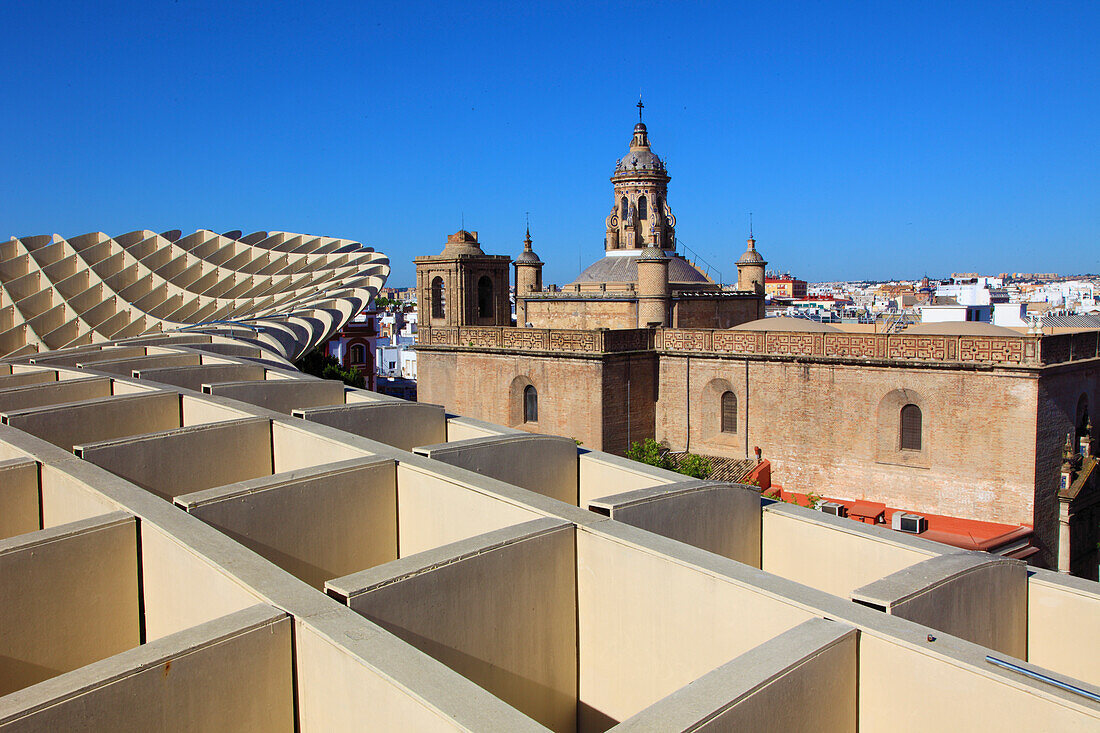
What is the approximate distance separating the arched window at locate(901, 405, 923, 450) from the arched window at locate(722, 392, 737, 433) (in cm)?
455

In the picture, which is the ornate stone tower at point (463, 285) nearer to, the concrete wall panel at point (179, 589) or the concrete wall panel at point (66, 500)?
the concrete wall panel at point (66, 500)

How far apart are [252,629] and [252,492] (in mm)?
2699

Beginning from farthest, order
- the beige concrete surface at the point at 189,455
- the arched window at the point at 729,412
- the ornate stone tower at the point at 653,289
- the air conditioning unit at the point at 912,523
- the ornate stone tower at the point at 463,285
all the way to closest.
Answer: the ornate stone tower at the point at 463,285 → the ornate stone tower at the point at 653,289 → the arched window at the point at 729,412 → the air conditioning unit at the point at 912,523 → the beige concrete surface at the point at 189,455

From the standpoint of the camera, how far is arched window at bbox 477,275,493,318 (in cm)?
2969

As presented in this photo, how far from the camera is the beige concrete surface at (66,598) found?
225 inches

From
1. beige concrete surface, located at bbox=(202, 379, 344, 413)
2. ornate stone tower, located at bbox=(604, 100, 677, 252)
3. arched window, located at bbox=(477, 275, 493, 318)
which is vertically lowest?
beige concrete surface, located at bbox=(202, 379, 344, 413)

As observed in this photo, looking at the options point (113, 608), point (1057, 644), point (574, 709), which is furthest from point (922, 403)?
point (113, 608)

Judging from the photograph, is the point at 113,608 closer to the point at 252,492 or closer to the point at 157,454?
the point at 252,492

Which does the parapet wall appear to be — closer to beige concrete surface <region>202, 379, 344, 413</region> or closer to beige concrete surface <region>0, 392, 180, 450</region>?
beige concrete surface <region>202, 379, 344, 413</region>

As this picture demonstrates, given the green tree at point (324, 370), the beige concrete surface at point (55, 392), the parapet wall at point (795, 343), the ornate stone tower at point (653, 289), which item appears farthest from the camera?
the green tree at point (324, 370)

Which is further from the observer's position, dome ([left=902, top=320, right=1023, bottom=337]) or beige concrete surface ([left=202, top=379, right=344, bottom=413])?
dome ([left=902, top=320, right=1023, bottom=337])

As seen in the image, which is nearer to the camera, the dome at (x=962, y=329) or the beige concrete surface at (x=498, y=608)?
the beige concrete surface at (x=498, y=608)

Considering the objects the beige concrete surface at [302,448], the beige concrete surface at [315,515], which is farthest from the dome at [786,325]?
the beige concrete surface at [315,515]

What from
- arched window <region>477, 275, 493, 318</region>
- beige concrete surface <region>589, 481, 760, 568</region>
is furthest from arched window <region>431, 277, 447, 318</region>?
beige concrete surface <region>589, 481, 760, 568</region>
